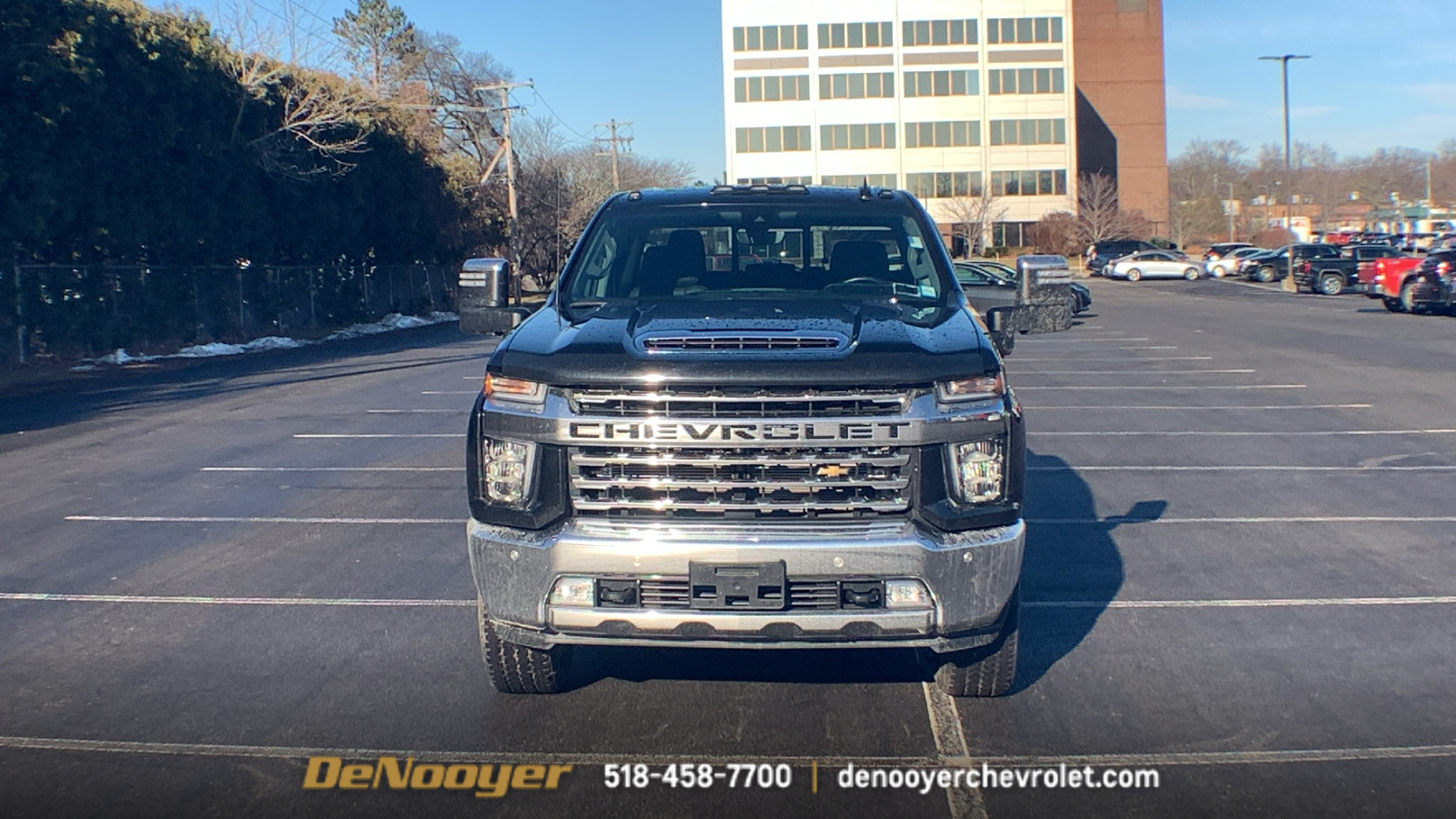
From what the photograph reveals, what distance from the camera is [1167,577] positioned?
712cm

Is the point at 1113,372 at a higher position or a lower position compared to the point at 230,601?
higher

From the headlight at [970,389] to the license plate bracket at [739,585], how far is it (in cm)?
82

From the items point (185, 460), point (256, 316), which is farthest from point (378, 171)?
point (185, 460)

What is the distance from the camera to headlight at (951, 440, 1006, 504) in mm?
4516

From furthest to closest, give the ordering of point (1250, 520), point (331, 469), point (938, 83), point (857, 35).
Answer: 1. point (938, 83)
2. point (857, 35)
3. point (331, 469)
4. point (1250, 520)

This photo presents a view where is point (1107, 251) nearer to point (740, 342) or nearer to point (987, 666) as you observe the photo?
point (987, 666)

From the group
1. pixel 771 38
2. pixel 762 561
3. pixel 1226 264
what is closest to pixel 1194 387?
pixel 762 561

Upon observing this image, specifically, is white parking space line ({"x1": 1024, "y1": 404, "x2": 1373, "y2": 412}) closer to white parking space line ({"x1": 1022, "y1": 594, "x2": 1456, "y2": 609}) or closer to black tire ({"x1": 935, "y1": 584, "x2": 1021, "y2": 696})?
white parking space line ({"x1": 1022, "y1": 594, "x2": 1456, "y2": 609})

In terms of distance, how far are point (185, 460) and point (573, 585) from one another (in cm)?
841

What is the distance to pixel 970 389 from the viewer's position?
455cm

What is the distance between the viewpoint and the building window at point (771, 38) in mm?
80812

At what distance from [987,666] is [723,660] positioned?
1.26 m

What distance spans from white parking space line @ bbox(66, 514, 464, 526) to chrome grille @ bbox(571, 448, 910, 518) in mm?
4372

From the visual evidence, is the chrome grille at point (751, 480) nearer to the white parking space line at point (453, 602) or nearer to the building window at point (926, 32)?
the white parking space line at point (453, 602)
